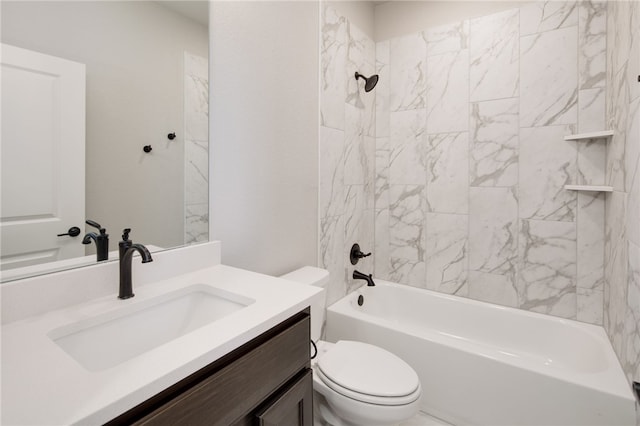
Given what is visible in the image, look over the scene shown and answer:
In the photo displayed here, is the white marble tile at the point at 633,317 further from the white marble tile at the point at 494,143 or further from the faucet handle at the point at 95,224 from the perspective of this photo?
the faucet handle at the point at 95,224

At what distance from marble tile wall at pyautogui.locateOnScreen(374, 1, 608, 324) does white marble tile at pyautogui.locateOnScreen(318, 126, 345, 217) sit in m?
0.56

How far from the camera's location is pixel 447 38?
230 centimetres

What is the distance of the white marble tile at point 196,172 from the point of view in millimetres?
1252

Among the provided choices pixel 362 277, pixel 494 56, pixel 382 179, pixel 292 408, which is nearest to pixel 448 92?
pixel 494 56

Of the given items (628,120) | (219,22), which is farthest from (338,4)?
(628,120)

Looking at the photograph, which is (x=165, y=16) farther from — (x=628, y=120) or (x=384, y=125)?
(x=628, y=120)

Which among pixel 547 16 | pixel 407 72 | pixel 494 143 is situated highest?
pixel 547 16

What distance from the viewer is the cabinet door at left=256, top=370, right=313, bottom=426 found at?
0.81 meters

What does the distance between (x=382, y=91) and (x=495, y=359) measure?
A: 1.98 meters

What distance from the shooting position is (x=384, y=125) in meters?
2.57

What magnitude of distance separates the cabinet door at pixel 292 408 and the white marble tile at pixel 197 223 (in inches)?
26.0

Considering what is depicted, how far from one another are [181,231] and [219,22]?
86 centimetres

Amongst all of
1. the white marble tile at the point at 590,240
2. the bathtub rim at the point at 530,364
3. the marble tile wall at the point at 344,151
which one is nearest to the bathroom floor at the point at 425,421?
the bathtub rim at the point at 530,364

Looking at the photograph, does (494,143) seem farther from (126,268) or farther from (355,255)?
(126,268)
